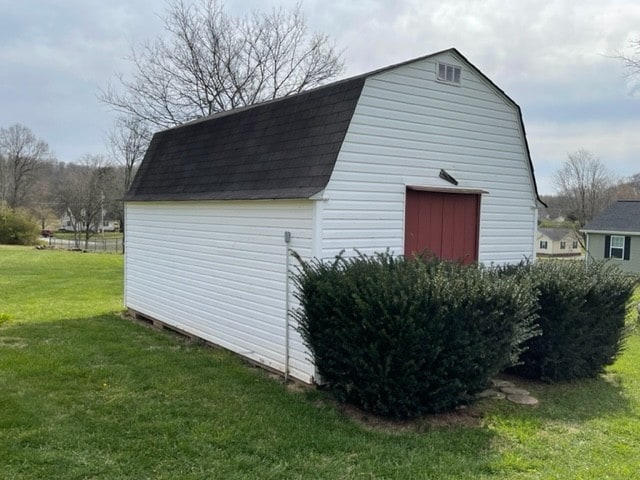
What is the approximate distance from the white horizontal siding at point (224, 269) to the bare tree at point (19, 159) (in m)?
47.5

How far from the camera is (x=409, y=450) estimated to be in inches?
158

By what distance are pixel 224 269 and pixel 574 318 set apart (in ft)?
14.4

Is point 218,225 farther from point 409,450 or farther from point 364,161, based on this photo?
point 409,450

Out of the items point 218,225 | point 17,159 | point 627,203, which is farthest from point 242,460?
point 17,159

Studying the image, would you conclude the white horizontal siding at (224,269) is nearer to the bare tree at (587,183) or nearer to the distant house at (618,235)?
the distant house at (618,235)

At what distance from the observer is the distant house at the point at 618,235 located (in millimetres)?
24516

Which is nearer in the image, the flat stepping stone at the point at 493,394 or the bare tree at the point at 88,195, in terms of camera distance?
the flat stepping stone at the point at 493,394

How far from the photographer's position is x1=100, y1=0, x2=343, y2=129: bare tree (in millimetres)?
19172

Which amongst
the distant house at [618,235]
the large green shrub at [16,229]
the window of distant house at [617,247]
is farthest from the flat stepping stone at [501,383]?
the large green shrub at [16,229]

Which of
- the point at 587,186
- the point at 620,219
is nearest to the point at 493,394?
the point at 620,219

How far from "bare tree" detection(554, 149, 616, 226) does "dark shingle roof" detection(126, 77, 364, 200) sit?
131 ft

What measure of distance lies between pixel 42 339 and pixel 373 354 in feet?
18.6

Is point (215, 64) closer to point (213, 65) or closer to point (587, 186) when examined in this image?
point (213, 65)

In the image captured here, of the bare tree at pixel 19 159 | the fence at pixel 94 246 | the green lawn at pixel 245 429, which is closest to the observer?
the green lawn at pixel 245 429
